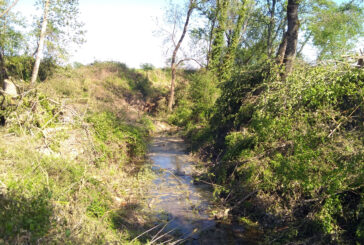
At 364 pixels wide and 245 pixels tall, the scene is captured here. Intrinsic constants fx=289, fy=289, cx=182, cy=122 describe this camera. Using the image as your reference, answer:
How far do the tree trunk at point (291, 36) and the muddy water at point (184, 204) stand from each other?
15.9 feet

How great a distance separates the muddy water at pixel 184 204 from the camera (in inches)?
241

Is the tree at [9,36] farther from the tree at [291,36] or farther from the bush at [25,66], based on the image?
the tree at [291,36]

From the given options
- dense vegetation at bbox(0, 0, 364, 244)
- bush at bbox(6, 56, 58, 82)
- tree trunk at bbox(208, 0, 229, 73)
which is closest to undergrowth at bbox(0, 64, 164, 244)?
dense vegetation at bbox(0, 0, 364, 244)

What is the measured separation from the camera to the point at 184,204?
25.3ft

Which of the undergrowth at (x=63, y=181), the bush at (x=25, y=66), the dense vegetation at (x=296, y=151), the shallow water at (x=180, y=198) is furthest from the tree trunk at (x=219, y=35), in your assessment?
the undergrowth at (x=63, y=181)

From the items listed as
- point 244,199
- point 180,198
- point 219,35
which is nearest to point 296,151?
point 244,199

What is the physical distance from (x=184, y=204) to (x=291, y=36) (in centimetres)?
645

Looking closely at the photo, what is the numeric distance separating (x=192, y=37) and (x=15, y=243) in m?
26.7

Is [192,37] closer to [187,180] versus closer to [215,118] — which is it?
[215,118]

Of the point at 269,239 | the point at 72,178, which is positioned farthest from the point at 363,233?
the point at 72,178

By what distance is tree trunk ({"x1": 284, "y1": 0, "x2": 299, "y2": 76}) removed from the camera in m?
9.35

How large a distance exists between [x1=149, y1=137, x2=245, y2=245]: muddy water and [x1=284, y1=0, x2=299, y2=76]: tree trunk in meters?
4.86

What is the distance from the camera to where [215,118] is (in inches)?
506

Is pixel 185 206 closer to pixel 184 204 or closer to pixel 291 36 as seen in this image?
pixel 184 204
